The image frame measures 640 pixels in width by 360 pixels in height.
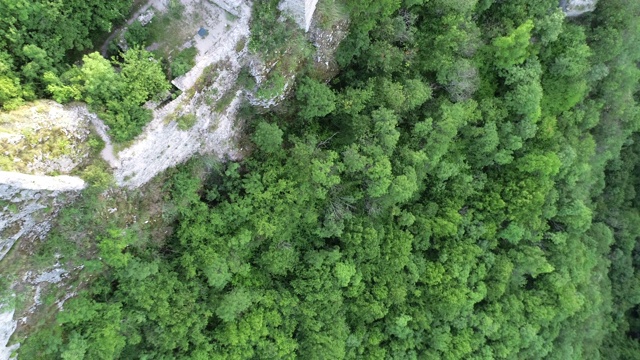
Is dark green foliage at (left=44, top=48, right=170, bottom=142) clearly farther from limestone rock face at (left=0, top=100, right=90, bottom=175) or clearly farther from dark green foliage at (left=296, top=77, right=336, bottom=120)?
dark green foliage at (left=296, top=77, right=336, bottom=120)

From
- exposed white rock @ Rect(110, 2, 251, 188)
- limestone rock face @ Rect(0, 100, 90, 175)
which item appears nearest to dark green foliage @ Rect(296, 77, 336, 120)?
exposed white rock @ Rect(110, 2, 251, 188)

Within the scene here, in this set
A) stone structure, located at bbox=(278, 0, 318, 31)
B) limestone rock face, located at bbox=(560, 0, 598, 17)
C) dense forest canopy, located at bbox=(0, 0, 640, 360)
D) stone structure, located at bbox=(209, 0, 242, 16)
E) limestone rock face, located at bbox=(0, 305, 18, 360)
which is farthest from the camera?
limestone rock face, located at bbox=(560, 0, 598, 17)

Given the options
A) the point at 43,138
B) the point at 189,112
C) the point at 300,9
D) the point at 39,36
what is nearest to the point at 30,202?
the point at 43,138

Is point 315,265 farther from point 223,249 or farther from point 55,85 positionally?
point 55,85

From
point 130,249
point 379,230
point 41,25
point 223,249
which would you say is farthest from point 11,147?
point 379,230

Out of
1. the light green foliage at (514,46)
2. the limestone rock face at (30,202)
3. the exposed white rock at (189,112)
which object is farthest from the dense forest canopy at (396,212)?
the exposed white rock at (189,112)

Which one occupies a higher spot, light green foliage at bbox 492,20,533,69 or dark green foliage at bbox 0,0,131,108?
dark green foliage at bbox 0,0,131,108

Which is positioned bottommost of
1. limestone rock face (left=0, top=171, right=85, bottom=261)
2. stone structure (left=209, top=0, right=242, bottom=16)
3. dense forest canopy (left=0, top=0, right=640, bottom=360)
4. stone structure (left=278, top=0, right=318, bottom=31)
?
dense forest canopy (left=0, top=0, right=640, bottom=360)
